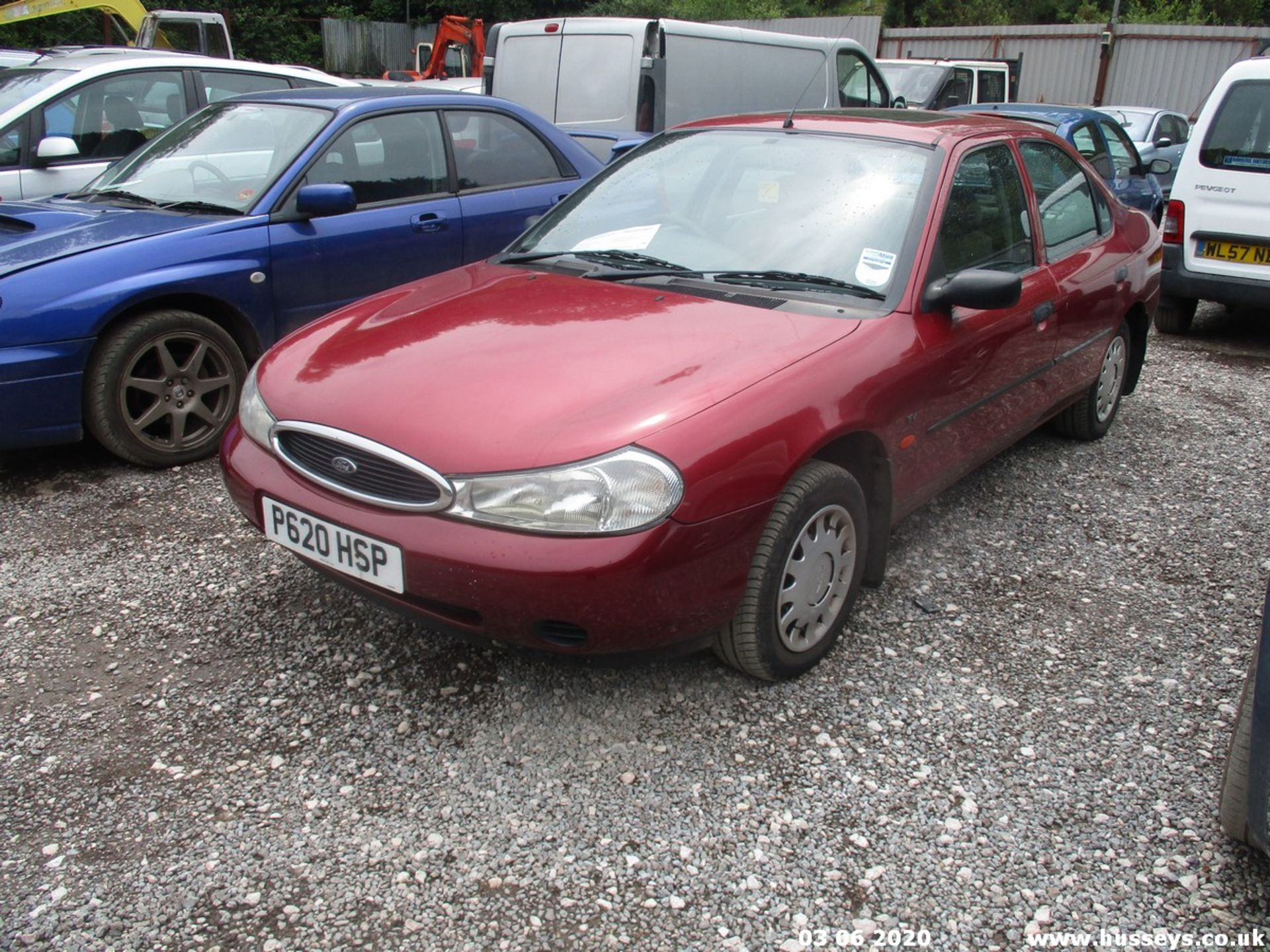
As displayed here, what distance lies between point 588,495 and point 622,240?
5.08ft

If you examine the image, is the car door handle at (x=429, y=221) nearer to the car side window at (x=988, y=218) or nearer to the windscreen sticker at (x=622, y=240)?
the windscreen sticker at (x=622, y=240)

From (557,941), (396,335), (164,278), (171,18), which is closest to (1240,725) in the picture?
(557,941)

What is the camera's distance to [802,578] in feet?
9.73

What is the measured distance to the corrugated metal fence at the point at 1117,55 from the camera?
20.0 metres

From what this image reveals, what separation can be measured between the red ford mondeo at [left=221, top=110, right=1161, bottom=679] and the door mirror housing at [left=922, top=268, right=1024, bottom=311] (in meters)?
0.01

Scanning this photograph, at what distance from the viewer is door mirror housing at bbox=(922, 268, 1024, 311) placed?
3.22 m

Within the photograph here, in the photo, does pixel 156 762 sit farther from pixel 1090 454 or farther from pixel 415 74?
pixel 415 74

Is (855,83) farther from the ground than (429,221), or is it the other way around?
(855,83)

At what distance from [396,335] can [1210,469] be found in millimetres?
3887

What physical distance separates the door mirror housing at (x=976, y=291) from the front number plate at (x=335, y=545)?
1.81m

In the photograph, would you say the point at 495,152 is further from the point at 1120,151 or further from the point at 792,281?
the point at 1120,151

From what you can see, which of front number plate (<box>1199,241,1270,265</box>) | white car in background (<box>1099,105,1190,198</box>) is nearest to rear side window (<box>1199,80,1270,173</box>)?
front number plate (<box>1199,241,1270,265</box>)

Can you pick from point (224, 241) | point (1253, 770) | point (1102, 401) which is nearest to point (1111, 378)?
point (1102, 401)

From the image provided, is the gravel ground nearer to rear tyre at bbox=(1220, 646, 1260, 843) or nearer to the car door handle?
rear tyre at bbox=(1220, 646, 1260, 843)
